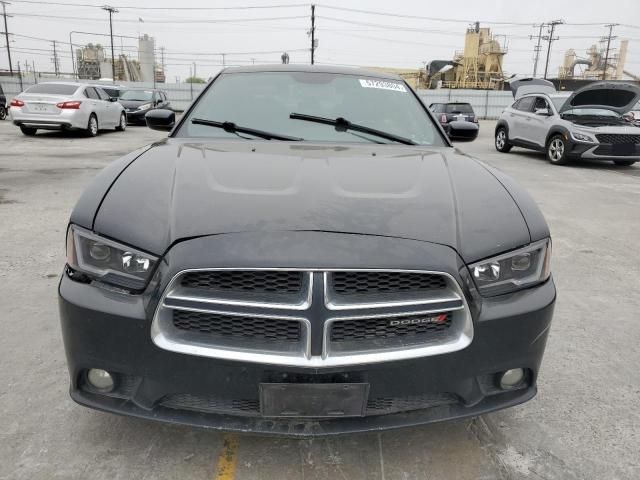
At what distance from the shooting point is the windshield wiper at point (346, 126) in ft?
9.36

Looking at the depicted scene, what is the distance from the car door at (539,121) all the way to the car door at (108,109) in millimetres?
11734

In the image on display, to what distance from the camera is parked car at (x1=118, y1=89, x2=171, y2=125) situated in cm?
1923

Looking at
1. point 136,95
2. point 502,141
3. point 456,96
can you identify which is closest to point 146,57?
point 456,96

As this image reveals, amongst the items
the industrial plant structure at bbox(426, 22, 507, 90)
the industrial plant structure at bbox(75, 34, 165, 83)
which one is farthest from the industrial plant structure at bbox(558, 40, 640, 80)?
the industrial plant structure at bbox(75, 34, 165, 83)

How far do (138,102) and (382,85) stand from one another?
18.4 meters

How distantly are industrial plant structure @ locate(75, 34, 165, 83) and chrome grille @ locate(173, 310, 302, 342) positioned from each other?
61971 mm

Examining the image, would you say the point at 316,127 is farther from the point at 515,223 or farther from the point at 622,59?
the point at 622,59

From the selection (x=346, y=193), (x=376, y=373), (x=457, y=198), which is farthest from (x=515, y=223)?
(x=376, y=373)

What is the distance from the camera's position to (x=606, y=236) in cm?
546

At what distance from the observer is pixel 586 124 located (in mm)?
10820

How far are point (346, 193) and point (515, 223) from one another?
0.62m

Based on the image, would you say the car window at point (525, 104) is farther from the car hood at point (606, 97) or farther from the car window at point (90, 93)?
the car window at point (90, 93)

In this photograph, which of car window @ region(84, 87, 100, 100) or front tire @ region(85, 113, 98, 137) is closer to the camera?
car window @ region(84, 87, 100, 100)

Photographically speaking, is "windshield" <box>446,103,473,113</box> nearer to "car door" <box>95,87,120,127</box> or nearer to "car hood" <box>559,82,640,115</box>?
"car hood" <box>559,82,640,115</box>
